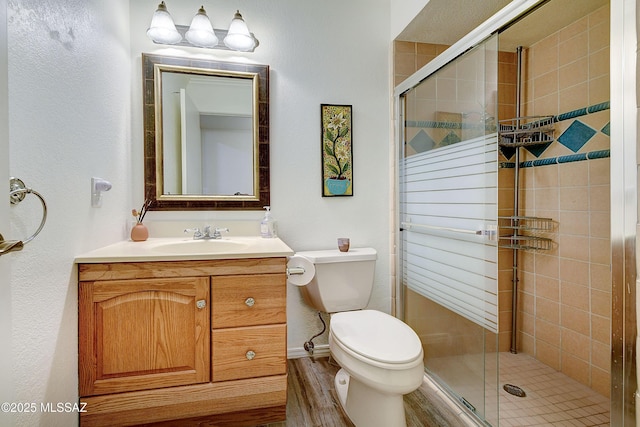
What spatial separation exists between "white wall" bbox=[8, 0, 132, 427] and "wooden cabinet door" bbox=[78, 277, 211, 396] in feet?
0.19

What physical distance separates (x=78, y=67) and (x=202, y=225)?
97 centimetres

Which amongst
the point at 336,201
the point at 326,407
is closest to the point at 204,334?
the point at 326,407

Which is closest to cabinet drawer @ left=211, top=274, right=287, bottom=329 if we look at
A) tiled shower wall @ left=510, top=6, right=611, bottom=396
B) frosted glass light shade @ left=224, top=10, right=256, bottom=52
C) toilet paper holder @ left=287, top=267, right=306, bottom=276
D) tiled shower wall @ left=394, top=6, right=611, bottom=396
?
toilet paper holder @ left=287, top=267, right=306, bottom=276

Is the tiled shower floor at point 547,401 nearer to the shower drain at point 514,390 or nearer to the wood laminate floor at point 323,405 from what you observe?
the shower drain at point 514,390

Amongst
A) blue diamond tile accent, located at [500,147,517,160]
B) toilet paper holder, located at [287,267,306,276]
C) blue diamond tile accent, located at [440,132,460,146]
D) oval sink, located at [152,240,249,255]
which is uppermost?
blue diamond tile accent, located at [500,147,517,160]

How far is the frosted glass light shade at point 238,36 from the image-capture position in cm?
188

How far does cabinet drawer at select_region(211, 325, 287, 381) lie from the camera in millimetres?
1367

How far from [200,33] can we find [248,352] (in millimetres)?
1720

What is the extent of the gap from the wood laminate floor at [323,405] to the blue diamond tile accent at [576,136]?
5.47 ft

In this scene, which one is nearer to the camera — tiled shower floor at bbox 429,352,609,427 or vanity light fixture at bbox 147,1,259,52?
tiled shower floor at bbox 429,352,609,427

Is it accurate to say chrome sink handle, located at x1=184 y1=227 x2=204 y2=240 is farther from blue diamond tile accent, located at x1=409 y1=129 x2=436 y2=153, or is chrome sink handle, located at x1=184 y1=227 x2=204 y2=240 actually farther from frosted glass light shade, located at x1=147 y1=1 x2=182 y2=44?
blue diamond tile accent, located at x1=409 y1=129 x2=436 y2=153

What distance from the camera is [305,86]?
2082 millimetres

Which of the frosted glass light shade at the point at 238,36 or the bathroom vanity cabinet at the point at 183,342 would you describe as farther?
the frosted glass light shade at the point at 238,36

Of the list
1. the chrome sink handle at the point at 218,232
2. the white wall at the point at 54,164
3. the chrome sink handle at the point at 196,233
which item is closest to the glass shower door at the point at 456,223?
the chrome sink handle at the point at 218,232
